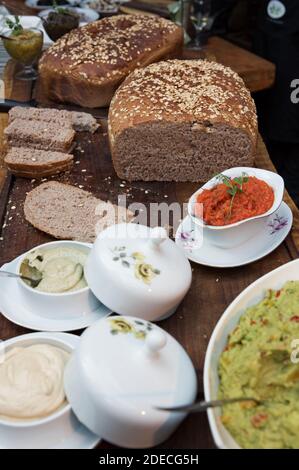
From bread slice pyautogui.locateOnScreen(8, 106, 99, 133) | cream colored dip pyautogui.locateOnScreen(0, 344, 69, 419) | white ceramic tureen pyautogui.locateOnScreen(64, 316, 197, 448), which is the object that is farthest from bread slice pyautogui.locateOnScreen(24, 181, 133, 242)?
white ceramic tureen pyautogui.locateOnScreen(64, 316, 197, 448)

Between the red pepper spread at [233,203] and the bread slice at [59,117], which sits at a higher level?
the red pepper spread at [233,203]

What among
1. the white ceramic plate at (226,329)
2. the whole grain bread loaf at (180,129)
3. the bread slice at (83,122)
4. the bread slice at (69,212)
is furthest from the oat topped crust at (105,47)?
the white ceramic plate at (226,329)

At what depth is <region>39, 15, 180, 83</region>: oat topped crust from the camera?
12.0 ft

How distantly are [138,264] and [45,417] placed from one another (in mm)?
635

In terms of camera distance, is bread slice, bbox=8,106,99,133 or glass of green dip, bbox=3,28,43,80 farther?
glass of green dip, bbox=3,28,43,80

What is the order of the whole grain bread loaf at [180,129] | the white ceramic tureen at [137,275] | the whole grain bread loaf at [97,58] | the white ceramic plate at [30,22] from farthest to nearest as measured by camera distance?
the white ceramic plate at [30,22] < the whole grain bread loaf at [97,58] < the whole grain bread loaf at [180,129] < the white ceramic tureen at [137,275]

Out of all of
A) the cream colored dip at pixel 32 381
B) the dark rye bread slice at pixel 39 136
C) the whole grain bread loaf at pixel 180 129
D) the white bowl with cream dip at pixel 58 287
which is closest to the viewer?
the cream colored dip at pixel 32 381

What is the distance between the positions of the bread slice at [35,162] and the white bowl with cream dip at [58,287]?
896 mm

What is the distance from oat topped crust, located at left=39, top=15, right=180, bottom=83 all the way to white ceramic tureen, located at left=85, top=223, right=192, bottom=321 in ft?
6.44

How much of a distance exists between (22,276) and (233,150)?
1526 mm

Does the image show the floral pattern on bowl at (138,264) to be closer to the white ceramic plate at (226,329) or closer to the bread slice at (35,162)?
the white ceramic plate at (226,329)

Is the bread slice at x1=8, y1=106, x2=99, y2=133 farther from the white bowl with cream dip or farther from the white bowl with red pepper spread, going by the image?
the white bowl with cream dip

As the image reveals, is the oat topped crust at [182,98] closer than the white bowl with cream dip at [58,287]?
No

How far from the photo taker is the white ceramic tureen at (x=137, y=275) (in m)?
1.96
